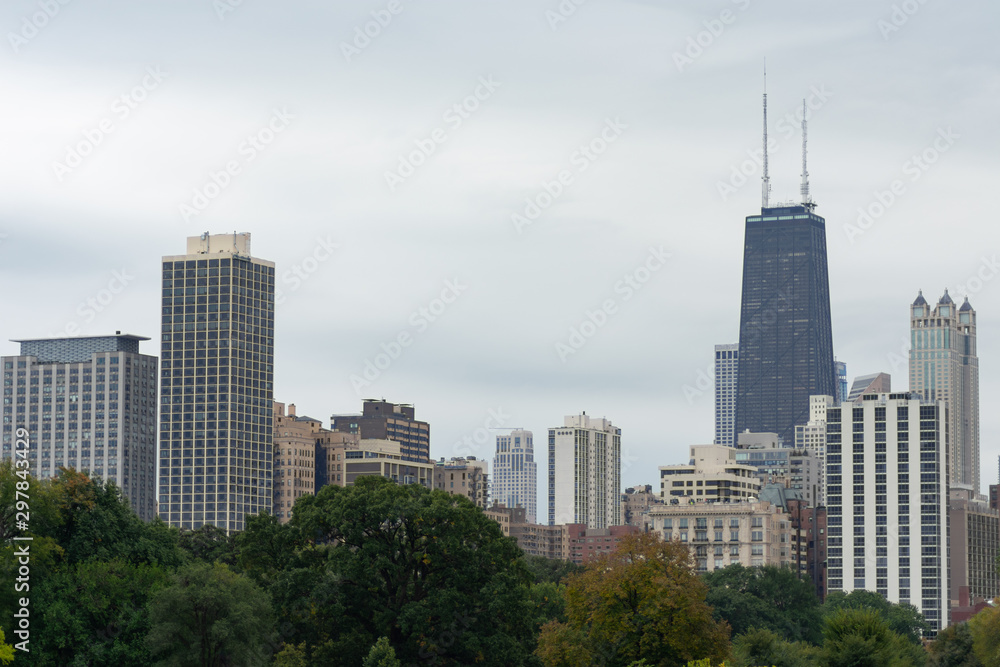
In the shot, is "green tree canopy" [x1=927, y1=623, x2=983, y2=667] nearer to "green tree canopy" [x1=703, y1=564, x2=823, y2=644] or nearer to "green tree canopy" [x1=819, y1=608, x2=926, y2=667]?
"green tree canopy" [x1=819, y1=608, x2=926, y2=667]

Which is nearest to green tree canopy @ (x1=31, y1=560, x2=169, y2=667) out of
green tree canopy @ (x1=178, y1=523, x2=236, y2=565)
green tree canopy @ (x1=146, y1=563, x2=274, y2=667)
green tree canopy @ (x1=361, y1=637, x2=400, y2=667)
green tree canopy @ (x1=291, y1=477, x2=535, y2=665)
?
green tree canopy @ (x1=146, y1=563, x2=274, y2=667)

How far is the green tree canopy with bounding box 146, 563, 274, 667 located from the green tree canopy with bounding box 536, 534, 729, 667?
17.6 metres

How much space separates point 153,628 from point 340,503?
54.9 feet

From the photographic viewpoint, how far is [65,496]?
86312 mm

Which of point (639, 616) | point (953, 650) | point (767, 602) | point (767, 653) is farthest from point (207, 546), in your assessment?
point (639, 616)

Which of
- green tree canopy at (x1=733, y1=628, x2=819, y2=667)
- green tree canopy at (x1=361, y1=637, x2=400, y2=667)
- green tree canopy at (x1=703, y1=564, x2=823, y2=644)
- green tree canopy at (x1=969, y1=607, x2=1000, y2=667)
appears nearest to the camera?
green tree canopy at (x1=361, y1=637, x2=400, y2=667)

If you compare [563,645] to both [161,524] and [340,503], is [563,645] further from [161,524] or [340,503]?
[161,524]

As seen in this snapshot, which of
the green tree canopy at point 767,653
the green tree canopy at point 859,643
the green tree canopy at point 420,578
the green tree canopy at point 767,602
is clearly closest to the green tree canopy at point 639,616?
the green tree canopy at point 420,578

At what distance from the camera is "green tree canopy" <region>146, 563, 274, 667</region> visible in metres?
81.6

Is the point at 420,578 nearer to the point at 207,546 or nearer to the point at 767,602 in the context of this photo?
the point at 207,546

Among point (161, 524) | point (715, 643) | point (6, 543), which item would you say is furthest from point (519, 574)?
point (6, 543)

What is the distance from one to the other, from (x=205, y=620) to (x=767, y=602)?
343 feet

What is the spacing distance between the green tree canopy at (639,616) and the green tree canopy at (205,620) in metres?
17.6

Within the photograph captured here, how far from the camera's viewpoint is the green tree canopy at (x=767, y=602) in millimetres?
167500
